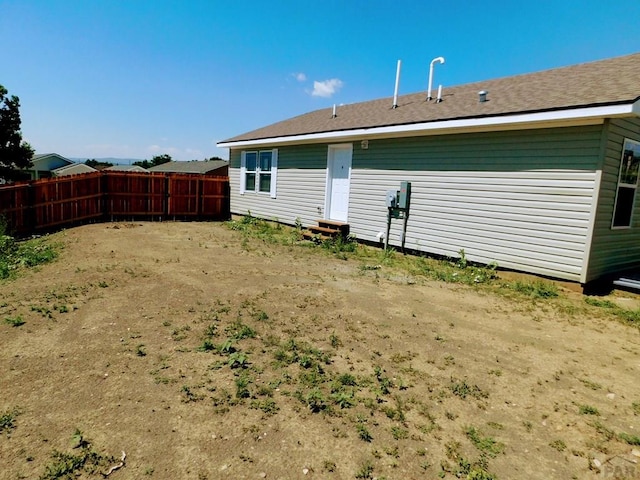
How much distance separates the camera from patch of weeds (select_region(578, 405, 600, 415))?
2854mm

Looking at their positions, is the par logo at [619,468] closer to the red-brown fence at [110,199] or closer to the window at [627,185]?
the window at [627,185]


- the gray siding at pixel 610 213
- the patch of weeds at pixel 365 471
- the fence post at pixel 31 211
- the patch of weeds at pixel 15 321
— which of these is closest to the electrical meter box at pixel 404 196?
the gray siding at pixel 610 213

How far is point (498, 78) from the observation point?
Answer: 981 cm

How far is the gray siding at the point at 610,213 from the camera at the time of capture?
6.03 metres

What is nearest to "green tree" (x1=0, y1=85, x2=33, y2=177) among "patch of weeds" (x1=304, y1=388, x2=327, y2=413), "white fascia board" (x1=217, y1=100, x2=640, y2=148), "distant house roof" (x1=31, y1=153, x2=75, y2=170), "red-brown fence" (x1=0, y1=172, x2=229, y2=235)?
"distant house roof" (x1=31, y1=153, x2=75, y2=170)

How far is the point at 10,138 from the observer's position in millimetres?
28609

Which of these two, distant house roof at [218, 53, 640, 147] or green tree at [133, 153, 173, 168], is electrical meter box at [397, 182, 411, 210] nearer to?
distant house roof at [218, 53, 640, 147]

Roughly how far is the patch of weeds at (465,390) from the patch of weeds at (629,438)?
858mm

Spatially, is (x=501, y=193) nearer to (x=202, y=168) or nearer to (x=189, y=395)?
(x=189, y=395)

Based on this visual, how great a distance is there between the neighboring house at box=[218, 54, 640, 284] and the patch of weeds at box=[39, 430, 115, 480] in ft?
22.2

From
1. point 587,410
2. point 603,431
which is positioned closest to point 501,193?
point 587,410

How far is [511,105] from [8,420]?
8100mm

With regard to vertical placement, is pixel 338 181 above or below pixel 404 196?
above

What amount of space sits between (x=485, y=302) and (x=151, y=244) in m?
7.18
